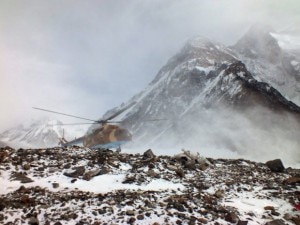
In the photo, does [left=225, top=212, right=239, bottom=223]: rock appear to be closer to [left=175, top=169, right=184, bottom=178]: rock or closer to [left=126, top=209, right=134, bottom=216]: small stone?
[left=126, top=209, right=134, bottom=216]: small stone

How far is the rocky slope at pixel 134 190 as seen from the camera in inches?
587

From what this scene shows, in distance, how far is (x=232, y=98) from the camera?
191 m

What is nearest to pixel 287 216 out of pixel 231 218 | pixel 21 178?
pixel 231 218

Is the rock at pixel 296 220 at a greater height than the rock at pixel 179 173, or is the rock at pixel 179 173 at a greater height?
the rock at pixel 179 173

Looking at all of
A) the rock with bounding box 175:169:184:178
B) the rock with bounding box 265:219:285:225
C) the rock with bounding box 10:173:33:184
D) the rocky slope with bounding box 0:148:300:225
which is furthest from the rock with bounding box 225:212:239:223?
the rock with bounding box 10:173:33:184

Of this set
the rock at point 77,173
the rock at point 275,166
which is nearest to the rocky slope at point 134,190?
the rock at point 77,173

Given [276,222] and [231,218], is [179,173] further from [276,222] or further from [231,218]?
[276,222]

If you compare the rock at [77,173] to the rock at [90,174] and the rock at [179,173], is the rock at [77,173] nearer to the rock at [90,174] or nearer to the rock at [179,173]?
the rock at [90,174]

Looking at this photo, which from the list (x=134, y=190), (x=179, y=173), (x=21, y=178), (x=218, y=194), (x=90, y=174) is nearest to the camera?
(x=134, y=190)

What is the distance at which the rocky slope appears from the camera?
14906 millimetres

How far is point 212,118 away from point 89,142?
464ft

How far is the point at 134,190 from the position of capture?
18078 millimetres

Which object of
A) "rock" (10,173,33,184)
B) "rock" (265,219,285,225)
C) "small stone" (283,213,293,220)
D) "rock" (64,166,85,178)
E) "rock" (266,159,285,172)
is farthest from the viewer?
"rock" (266,159,285,172)

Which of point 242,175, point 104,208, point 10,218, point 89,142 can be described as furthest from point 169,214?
point 89,142
